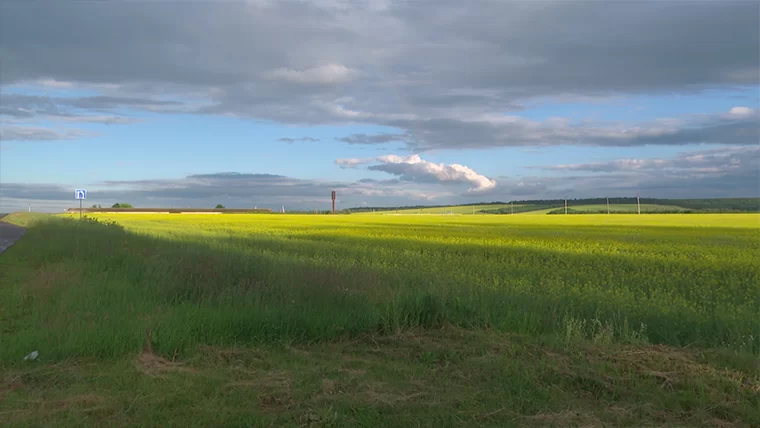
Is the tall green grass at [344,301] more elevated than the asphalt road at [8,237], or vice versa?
the asphalt road at [8,237]

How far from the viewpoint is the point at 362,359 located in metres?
6.79

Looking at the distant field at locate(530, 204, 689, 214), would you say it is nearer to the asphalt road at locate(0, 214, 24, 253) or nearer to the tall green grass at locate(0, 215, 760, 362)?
the asphalt road at locate(0, 214, 24, 253)

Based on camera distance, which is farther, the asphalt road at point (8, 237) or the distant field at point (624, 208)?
the distant field at point (624, 208)

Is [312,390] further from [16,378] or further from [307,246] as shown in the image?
[307,246]

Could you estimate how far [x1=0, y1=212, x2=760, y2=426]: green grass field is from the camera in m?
5.21

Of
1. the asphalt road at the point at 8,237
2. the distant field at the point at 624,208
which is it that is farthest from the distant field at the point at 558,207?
the asphalt road at the point at 8,237

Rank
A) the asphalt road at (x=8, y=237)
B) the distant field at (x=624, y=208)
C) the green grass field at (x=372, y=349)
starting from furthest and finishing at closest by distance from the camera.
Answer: the distant field at (x=624, y=208) → the asphalt road at (x=8, y=237) → the green grass field at (x=372, y=349)

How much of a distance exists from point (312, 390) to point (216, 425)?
108cm

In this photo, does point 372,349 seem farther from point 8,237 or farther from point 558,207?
point 558,207

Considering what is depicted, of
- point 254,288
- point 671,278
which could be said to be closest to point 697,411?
point 254,288

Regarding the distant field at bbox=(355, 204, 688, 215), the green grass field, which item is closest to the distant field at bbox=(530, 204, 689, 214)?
the distant field at bbox=(355, 204, 688, 215)

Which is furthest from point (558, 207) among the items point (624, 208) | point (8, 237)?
point (8, 237)

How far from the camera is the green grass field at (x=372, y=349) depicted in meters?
5.21

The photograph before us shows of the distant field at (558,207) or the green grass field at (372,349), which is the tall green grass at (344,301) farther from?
the distant field at (558,207)
